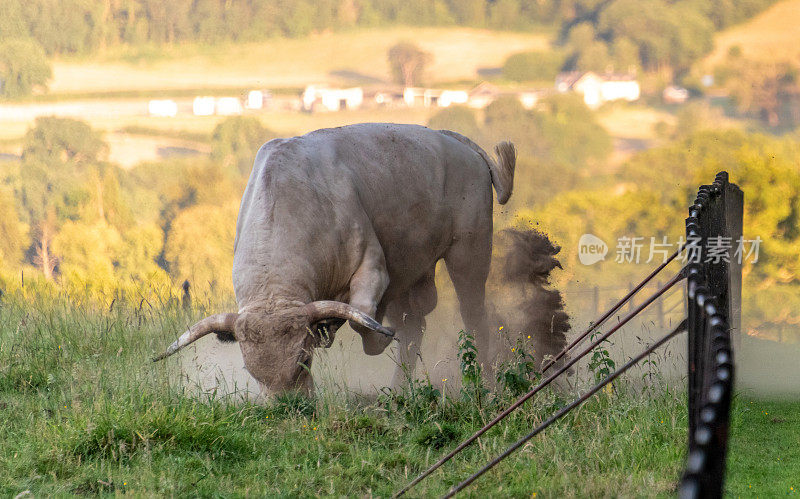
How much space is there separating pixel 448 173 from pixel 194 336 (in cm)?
299

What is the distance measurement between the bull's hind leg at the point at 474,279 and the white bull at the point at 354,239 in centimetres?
1

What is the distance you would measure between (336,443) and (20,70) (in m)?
24.7

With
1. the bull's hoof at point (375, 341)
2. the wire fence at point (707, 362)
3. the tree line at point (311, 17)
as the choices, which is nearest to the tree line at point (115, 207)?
the tree line at point (311, 17)

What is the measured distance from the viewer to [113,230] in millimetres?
24016

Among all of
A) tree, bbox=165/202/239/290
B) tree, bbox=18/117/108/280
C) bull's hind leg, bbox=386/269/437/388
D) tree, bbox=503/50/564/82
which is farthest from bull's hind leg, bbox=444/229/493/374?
tree, bbox=503/50/564/82

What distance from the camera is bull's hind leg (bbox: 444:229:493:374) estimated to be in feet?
29.4

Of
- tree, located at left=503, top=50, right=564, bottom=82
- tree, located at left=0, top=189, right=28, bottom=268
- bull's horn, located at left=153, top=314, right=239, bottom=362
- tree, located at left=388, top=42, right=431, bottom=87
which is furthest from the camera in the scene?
tree, located at left=503, top=50, right=564, bottom=82

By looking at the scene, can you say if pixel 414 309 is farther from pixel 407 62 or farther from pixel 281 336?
pixel 407 62

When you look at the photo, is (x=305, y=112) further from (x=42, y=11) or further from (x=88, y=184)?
(x=42, y=11)

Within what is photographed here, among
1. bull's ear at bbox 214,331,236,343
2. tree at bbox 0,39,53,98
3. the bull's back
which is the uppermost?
tree at bbox 0,39,53,98

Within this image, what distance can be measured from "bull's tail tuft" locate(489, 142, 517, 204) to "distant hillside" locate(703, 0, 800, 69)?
65.8ft

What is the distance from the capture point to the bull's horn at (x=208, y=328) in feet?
22.2

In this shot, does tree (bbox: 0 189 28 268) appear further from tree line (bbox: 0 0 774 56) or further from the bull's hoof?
the bull's hoof

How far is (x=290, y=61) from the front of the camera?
2884cm
